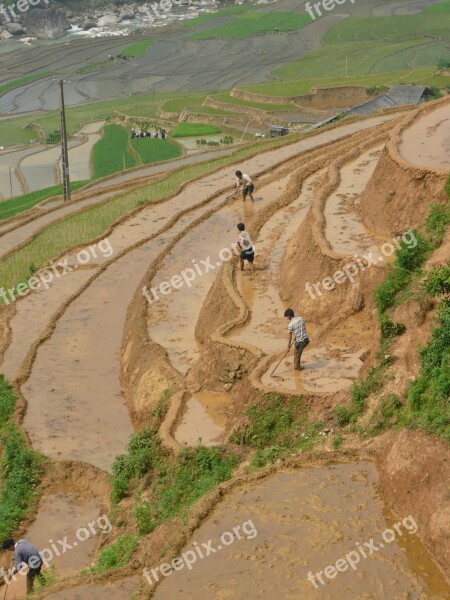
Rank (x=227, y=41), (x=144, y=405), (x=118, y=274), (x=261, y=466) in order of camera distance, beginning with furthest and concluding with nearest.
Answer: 1. (x=227, y=41)
2. (x=118, y=274)
3. (x=144, y=405)
4. (x=261, y=466)

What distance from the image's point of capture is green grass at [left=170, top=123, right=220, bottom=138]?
5556cm

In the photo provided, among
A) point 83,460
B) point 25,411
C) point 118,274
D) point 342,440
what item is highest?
point 118,274

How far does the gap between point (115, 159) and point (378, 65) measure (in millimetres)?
26104

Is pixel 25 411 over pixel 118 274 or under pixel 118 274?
under

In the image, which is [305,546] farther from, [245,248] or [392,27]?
[392,27]

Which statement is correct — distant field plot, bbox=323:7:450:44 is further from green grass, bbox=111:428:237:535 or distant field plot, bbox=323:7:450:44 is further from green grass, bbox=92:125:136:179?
green grass, bbox=111:428:237:535

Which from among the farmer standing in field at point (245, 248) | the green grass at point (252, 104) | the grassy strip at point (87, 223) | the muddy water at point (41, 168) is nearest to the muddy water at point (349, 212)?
the farmer standing in field at point (245, 248)

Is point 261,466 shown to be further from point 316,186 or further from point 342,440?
point 316,186

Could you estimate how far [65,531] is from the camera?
17.0 meters

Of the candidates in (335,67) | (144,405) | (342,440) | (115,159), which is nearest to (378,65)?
(335,67)

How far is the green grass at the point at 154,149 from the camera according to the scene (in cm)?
5081

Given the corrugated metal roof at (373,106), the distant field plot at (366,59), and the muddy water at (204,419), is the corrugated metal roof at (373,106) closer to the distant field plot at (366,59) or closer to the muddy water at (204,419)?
the distant field plot at (366,59)

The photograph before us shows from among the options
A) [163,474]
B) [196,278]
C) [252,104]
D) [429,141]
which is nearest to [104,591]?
[163,474]

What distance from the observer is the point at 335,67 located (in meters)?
73.2
